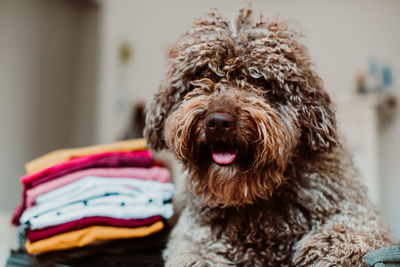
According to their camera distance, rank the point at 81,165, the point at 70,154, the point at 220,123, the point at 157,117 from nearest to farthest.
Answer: the point at 220,123 < the point at 157,117 < the point at 81,165 < the point at 70,154

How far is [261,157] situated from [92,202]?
1.78ft

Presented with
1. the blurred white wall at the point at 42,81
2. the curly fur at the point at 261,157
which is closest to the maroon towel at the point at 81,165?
the curly fur at the point at 261,157

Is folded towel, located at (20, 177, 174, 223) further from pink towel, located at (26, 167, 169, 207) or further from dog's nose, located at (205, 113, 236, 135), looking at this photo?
dog's nose, located at (205, 113, 236, 135)

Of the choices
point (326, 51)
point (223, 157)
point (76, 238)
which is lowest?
point (76, 238)

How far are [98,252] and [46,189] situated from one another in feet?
0.83

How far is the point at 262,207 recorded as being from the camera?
38.0 inches

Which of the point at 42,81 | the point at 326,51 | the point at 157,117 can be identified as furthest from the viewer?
the point at 326,51

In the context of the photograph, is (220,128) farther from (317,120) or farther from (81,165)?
(81,165)

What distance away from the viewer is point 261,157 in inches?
34.2

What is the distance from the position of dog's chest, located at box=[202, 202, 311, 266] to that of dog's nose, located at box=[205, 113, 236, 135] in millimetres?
262

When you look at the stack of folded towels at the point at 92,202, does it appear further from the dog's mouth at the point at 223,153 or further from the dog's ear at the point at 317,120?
the dog's ear at the point at 317,120

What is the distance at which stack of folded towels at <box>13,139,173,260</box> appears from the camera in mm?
1081

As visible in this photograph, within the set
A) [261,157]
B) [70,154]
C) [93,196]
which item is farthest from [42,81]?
[261,157]

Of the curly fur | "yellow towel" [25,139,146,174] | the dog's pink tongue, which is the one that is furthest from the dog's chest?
"yellow towel" [25,139,146,174]
